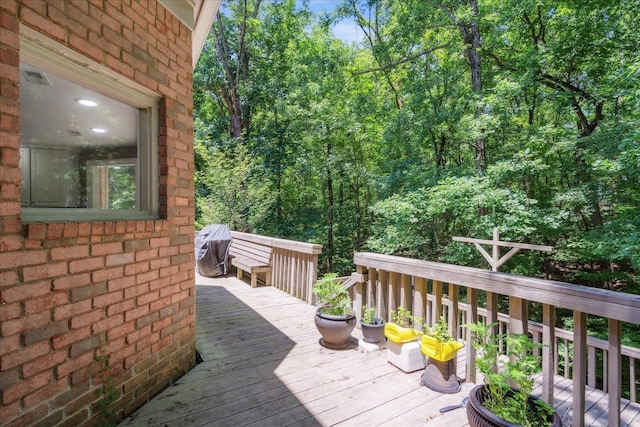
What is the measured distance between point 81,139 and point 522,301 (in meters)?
2.97

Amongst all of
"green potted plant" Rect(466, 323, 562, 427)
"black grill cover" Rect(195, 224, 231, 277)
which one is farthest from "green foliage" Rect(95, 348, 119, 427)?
"black grill cover" Rect(195, 224, 231, 277)

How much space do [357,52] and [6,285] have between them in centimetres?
1387

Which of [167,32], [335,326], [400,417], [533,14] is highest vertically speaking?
[533,14]

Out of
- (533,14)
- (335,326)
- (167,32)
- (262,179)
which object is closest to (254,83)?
(262,179)

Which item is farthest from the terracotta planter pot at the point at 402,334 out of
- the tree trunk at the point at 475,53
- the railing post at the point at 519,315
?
the tree trunk at the point at 475,53

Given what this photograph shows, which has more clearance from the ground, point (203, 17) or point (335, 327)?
point (203, 17)

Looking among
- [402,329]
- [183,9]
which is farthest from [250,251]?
[183,9]

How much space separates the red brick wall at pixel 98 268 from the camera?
1.43 metres

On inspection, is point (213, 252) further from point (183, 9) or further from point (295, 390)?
point (183, 9)

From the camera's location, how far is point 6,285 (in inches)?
54.7

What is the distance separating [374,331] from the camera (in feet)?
9.95

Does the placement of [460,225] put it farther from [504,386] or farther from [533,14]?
[504,386]

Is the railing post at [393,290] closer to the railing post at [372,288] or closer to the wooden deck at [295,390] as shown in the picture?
the railing post at [372,288]

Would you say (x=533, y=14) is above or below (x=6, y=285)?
above
